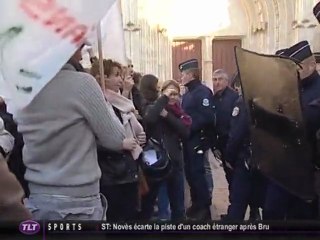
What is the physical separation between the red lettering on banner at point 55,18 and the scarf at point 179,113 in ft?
7.29

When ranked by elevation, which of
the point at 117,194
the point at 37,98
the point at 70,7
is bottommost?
the point at 117,194

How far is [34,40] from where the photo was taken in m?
1.86

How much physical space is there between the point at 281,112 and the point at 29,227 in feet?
3.55

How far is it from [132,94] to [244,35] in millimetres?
10801

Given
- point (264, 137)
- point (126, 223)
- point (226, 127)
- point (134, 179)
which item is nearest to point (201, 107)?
point (226, 127)

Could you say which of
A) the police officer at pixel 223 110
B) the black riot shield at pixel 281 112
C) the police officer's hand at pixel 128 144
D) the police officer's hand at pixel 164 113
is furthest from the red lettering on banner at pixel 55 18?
the police officer at pixel 223 110

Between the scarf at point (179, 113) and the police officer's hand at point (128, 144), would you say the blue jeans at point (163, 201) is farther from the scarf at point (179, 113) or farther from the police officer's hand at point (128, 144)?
the police officer's hand at point (128, 144)

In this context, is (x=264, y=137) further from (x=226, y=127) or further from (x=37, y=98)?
(x=226, y=127)

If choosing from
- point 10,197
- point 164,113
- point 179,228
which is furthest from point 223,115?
point 10,197

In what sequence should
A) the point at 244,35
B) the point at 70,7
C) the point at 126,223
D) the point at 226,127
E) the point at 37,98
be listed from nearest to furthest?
the point at 126,223, the point at 70,7, the point at 37,98, the point at 226,127, the point at 244,35

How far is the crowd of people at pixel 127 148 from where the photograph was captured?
2059 mm

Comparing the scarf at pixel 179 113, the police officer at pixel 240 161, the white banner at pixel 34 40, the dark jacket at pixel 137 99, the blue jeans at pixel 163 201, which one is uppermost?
the white banner at pixel 34 40

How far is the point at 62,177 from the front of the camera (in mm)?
2080

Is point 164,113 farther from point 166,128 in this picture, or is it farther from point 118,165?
point 118,165
